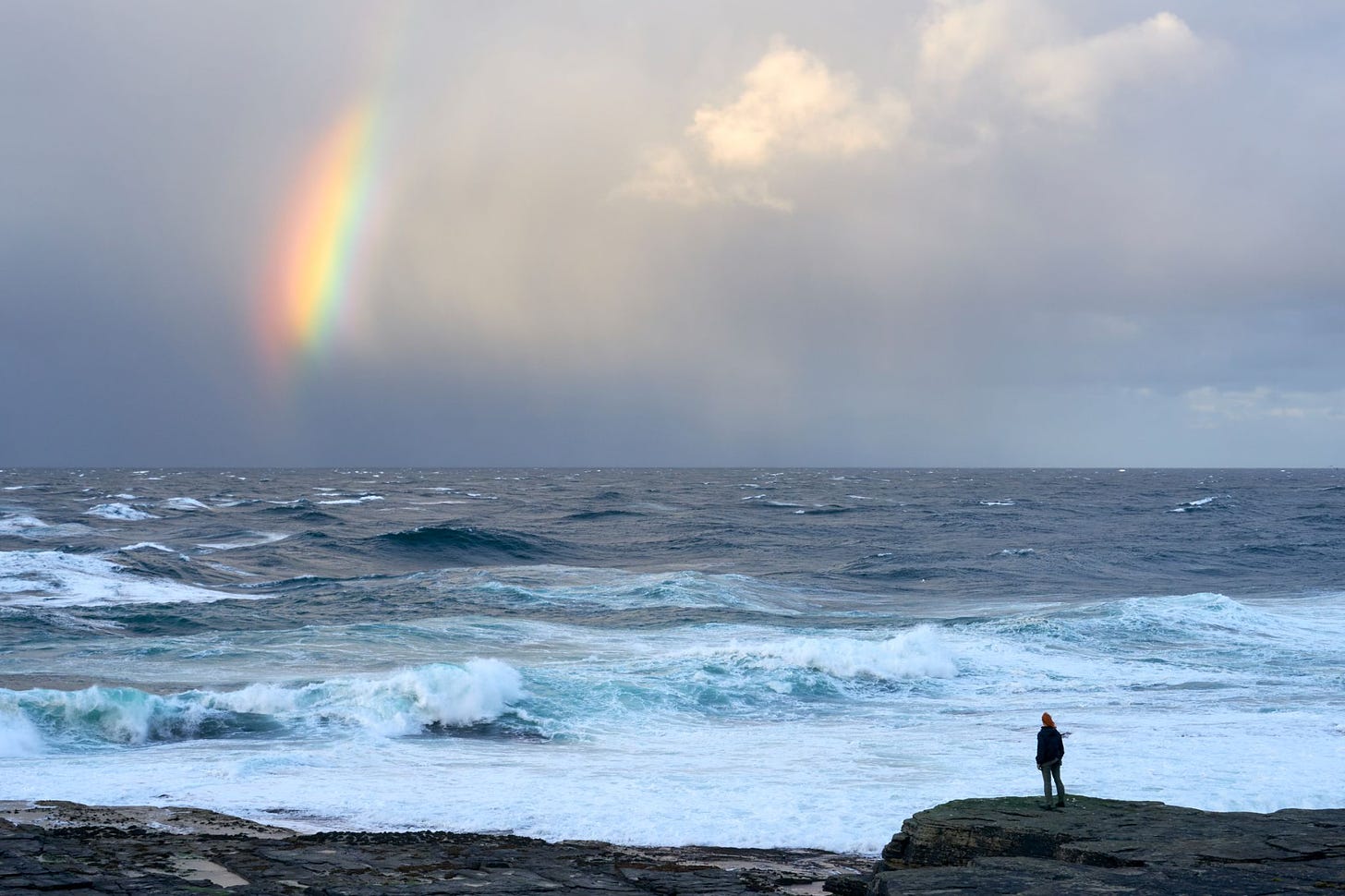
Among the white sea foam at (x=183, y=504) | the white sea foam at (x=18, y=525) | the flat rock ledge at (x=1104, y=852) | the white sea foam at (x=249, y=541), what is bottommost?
the white sea foam at (x=249, y=541)

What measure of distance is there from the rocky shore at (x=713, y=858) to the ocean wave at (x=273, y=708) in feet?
16.5

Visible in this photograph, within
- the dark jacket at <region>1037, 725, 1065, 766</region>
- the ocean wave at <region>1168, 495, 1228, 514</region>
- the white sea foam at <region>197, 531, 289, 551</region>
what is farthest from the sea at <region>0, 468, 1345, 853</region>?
the ocean wave at <region>1168, 495, 1228, 514</region>

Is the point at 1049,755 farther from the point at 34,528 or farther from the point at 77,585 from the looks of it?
the point at 34,528

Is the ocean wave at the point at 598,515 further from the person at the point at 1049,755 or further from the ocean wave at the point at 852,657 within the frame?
the person at the point at 1049,755

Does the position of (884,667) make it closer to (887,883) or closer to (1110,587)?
(887,883)

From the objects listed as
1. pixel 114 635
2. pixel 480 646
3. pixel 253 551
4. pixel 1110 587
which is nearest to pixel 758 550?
pixel 1110 587

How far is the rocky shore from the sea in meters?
1.09

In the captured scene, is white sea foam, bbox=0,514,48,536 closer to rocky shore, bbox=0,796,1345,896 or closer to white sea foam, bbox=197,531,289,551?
white sea foam, bbox=197,531,289,551

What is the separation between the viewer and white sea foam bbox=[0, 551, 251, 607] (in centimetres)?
3216

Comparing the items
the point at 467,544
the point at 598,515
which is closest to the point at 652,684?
the point at 467,544

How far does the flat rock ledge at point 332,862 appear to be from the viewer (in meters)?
9.42

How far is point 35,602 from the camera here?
31.2 metres

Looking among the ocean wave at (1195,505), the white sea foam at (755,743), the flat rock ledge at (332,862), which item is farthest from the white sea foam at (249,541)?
the ocean wave at (1195,505)

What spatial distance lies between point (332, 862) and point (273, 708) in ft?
29.6
